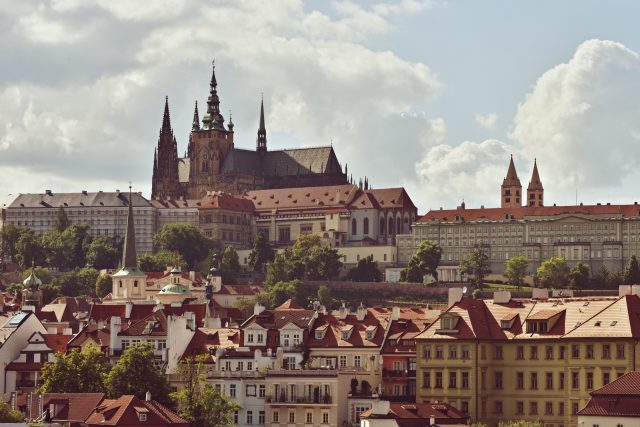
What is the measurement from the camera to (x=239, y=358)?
10544 centimetres

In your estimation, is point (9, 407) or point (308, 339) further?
point (308, 339)

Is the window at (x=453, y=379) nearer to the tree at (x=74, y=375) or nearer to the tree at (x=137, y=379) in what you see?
the tree at (x=137, y=379)

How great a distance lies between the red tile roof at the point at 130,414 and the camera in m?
91.4

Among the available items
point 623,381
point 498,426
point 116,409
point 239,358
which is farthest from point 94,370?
point 623,381

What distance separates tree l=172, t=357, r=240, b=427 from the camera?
315 ft

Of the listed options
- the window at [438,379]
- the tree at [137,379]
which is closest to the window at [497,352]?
the window at [438,379]

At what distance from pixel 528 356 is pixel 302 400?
10612mm

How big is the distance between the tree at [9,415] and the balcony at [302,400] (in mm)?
13573

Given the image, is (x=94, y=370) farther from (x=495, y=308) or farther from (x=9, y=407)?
(x=495, y=308)

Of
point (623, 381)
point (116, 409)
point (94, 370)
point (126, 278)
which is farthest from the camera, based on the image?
point (126, 278)

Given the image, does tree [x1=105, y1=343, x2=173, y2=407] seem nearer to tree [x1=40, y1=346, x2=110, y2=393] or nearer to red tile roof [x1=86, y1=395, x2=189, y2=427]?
tree [x1=40, y1=346, x2=110, y2=393]

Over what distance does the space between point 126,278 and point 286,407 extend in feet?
278

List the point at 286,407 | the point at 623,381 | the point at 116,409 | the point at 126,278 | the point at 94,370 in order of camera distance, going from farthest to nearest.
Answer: the point at 126,278
the point at 94,370
the point at 286,407
the point at 116,409
the point at 623,381

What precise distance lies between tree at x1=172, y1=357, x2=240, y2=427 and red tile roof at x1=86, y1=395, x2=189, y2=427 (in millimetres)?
1540
